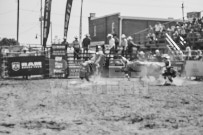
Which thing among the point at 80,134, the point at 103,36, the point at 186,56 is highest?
the point at 103,36

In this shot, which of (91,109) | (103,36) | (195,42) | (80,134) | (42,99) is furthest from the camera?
(103,36)

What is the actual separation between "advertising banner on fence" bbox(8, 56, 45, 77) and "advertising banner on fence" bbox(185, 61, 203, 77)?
26.8 ft

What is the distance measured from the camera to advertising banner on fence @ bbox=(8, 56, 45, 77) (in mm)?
19188

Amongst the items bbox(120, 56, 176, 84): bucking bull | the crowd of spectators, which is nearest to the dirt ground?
bbox(120, 56, 176, 84): bucking bull

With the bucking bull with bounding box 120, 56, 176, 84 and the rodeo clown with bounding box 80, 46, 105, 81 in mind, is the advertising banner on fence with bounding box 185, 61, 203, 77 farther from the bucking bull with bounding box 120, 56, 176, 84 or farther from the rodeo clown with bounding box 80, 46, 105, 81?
the rodeo clown with bounding box 80, 46, 105, 81

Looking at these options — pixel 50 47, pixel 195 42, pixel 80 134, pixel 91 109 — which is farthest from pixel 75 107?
pixel 195 42

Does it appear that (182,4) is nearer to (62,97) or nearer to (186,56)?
(186,56)

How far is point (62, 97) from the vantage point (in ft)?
34.3

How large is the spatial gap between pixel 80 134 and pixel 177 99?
492cm

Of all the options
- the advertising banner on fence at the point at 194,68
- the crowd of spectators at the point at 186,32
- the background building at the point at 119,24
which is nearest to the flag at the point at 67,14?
the advertising banner on fence at the point at 194,68

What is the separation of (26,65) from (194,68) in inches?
365

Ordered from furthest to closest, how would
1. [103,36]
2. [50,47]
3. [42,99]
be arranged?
[103,36] < [50,47] < [42,99]

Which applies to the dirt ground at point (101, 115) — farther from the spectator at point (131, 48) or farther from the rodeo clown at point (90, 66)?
the spectator at point (131, 48)

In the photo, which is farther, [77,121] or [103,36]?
[103,36]
